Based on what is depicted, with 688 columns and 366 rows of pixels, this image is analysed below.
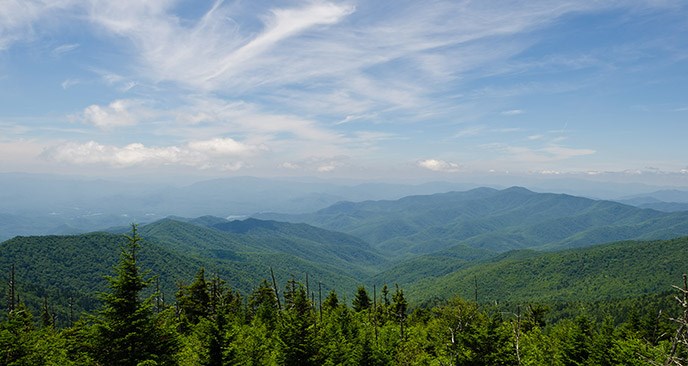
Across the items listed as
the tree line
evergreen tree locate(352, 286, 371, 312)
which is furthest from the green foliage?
the tree line

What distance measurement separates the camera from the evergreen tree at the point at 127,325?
Answer: 69.9ft

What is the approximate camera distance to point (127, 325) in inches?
852

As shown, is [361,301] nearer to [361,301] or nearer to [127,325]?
[361,301]

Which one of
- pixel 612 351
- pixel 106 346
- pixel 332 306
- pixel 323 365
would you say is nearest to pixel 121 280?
pixel 106 346

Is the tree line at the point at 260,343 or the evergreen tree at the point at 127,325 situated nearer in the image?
the evergreen tree at the point at 127,325

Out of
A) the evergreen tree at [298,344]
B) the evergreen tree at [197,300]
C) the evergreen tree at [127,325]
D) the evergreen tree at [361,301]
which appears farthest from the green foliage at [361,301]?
the evergreen tree at [127,325]

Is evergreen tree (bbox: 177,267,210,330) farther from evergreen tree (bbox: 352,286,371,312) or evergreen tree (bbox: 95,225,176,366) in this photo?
evergreen tree (bbox: 95,225,176,366)

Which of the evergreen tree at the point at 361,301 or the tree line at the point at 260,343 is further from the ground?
the tree line at the point at 260,343

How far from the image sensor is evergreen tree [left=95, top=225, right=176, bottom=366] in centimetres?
2131

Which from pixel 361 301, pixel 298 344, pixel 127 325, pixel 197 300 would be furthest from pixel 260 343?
pixel 361 301

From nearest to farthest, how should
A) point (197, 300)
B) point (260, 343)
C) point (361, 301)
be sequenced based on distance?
point (260, 343), point (197, 300), point (361, 301)

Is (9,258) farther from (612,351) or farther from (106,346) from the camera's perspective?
(612,351)

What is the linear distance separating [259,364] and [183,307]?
32.6 meters

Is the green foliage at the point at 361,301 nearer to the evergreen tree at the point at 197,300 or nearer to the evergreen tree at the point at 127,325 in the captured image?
the evergreen tree at the point at 197,300
